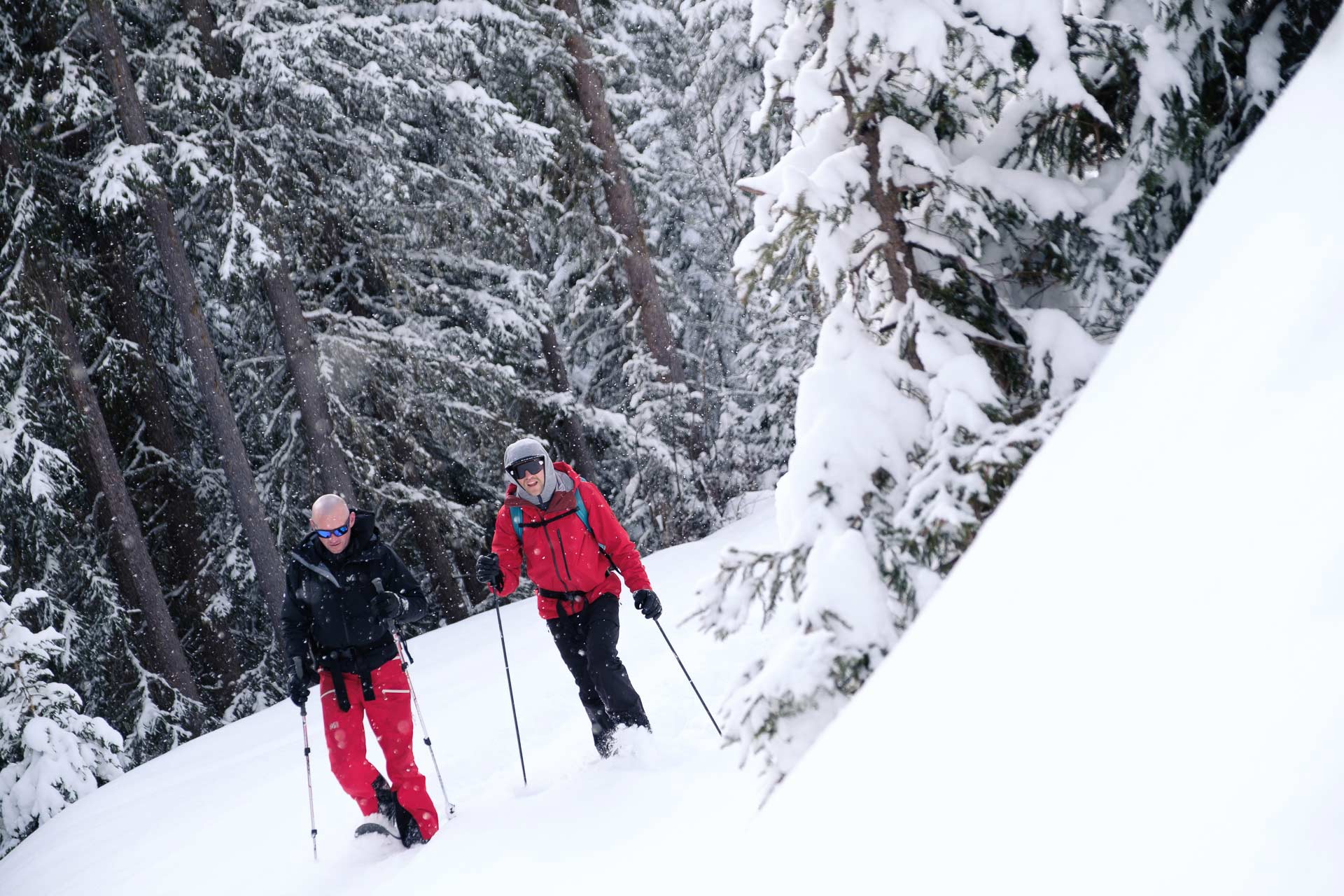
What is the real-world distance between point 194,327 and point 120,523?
325 cm

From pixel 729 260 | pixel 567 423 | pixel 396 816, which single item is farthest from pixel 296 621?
pixel 729 260

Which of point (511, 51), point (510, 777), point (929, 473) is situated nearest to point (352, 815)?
point (510, 777)

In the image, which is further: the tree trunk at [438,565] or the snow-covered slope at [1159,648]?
the tree trunk at [438,565]

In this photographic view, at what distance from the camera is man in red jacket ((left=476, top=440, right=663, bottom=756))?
5629 mm

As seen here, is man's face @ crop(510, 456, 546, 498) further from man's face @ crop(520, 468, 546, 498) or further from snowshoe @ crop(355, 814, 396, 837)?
snowshoe @ crop(355, 814, 396, 837)

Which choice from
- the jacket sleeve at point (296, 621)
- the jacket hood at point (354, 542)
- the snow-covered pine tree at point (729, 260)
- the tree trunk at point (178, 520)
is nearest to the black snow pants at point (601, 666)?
the jacket hood at point (354, 542)

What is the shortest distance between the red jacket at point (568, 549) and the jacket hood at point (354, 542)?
2.90 feet

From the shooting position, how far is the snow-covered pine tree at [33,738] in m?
9.67

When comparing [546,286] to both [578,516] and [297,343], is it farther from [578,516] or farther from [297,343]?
[578,516]

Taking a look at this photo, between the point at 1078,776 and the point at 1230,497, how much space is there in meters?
0.57

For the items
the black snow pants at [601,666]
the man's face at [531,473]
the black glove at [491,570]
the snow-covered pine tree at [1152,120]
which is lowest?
the black snow pants at [601,666]

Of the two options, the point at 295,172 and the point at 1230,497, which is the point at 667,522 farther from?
the point at 1230,497

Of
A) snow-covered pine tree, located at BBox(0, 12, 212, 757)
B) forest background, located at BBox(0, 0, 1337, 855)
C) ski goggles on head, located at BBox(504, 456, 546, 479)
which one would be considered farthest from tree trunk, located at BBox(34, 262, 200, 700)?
ski goggles on head, located at BBox(504, 456, 546, 479)

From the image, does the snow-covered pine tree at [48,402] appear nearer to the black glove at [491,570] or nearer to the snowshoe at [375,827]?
the snowshoe at [375,827]
